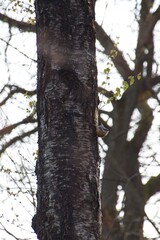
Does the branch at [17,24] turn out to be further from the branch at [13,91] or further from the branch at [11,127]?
the branch at [11,127]

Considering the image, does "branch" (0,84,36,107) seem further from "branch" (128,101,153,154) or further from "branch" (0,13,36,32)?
"branch" (128,101,153,154)

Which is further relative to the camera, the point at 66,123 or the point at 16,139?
the point at 16,139

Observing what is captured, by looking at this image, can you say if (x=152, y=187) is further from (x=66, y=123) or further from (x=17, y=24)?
(x=66, y=123)

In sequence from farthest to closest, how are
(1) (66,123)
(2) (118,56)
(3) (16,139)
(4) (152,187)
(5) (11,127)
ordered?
(2) (118,56) < (4) (152,187) < (3) (16,139) < (5) (11,127) < (1) (66,123)

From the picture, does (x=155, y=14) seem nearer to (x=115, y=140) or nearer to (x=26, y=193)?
(x=115, y=140)

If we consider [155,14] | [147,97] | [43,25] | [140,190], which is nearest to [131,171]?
[140,190]

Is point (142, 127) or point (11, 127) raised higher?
point (142, 127)

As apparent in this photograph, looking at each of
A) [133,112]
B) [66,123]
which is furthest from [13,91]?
[66,123]

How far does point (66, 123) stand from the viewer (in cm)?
246

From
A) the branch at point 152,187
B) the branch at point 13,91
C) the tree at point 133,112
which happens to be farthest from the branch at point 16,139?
the branch at point 152,187

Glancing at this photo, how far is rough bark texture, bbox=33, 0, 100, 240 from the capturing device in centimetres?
233

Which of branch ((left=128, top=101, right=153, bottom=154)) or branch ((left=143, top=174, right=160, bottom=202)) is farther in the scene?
branch ((left=128, top=101, right=153, bottom=154))

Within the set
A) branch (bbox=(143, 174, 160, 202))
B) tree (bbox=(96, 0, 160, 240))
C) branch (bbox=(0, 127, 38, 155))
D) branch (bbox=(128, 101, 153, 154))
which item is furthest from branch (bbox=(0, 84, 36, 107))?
branch (bbox=(143, 174, 160, 202))

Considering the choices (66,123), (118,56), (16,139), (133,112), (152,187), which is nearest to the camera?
(66,123)
